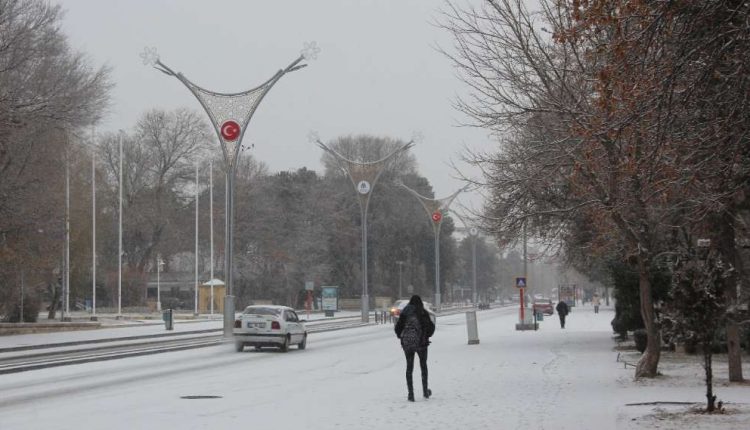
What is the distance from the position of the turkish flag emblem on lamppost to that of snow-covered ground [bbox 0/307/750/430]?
12699mm

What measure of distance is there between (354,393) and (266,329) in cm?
1449

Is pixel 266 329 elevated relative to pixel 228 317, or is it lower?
lower

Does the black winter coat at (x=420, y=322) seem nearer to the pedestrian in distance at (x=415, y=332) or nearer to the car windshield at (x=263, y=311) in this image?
the pedestrian in distance at (x=415, y=332)

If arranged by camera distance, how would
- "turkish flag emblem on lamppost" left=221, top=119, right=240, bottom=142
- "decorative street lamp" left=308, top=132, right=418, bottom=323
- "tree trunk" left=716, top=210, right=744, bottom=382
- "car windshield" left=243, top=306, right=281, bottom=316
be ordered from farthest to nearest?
"decorative street lamp" left=308, top=132, right=418, bottom=323 → "turkish flag emblem on lamppost" left=221, top=119, right=240, bottom=142 → "car windshield" left=243, top=306, right=281, bottom=316 → "tree trunk" left=716, top=210, right=744, bottom=382

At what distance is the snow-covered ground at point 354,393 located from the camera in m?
13.9

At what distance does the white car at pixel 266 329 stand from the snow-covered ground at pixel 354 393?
205cm

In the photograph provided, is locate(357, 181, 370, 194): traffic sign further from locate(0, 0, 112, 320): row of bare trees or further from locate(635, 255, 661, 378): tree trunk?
locate(635, 255, 661, 378): tree trunk

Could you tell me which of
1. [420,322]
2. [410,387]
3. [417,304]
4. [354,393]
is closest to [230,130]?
[354,393]

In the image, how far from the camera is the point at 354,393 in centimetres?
1798

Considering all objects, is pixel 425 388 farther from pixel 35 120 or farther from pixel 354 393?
pixel 35 120

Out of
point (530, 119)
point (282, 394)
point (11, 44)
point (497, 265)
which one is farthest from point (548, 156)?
point (497, 265)

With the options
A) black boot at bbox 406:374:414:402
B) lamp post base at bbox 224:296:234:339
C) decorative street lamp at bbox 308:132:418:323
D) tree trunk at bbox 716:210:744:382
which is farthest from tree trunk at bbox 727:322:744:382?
decorative street lamp at bbox 308:132:418:323

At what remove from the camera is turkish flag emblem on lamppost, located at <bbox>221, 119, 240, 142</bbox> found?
4012 centimetres

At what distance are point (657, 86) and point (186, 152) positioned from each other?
80.4m
